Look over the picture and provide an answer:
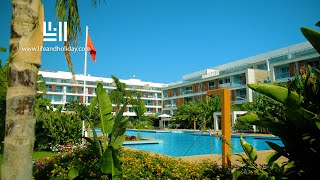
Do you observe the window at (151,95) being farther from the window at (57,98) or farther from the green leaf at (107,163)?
the green leaf at (107,163)

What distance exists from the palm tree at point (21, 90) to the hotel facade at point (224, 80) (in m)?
28.4

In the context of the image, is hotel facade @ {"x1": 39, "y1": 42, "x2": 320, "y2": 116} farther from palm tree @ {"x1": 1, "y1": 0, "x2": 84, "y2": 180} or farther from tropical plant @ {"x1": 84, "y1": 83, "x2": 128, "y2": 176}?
palm tree @ {"x1": 1, "y1": 0, "x2": 84, "y2": 180}

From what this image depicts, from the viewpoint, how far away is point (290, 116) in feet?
8.73

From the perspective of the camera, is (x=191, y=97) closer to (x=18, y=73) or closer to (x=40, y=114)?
(x=40, y=114)

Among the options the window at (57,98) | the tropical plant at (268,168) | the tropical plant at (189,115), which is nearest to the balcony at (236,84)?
the tropical plant at (189,115)

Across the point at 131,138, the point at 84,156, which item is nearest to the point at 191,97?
the point at 131,138

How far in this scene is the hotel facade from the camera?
133 ft

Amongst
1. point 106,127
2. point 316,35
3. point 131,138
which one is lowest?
point 131,138

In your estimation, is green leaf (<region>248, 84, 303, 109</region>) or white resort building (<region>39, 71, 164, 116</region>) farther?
white resort building (<region>39, 71, 164, 116</region>)

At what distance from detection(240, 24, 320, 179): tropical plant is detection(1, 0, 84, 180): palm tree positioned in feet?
7.19

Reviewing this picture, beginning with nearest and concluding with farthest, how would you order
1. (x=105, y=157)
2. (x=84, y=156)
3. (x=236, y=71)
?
(x=105, y=157) → (x=84, y=156) → (x=236, y=71)

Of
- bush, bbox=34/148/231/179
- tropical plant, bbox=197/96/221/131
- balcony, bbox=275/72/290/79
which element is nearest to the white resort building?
tropical plant, bbox=197/96/221/131

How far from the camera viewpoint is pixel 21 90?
266 cm

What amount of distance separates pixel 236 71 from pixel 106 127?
148ft
